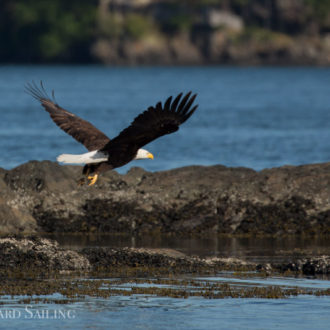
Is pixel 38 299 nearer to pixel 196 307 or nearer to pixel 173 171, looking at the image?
pixel 196 307

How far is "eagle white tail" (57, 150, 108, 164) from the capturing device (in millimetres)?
14324

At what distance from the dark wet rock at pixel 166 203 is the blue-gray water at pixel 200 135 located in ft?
17.6

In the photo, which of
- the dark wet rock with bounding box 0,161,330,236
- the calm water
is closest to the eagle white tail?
the dark wet rock with bounding box 0,161,330,236

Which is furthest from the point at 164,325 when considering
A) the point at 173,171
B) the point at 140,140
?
the point at 173,171

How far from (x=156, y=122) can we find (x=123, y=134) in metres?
0.79

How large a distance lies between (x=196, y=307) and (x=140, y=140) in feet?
9.56

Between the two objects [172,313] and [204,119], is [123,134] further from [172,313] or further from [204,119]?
[204,119]

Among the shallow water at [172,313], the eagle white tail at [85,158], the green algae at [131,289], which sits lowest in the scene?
the shallow water at [172,313]

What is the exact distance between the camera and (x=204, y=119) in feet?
186

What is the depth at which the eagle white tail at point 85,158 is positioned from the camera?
564 inches

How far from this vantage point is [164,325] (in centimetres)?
1170

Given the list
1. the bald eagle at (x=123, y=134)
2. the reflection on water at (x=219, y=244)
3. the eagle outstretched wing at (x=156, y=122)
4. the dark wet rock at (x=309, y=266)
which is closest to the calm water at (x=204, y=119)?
the reflection on water at (x=219, y=244)

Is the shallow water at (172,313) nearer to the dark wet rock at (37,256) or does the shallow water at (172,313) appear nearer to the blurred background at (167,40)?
the dark wet rock at (37,256)

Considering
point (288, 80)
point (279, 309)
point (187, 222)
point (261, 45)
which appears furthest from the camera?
point (261, 45)
